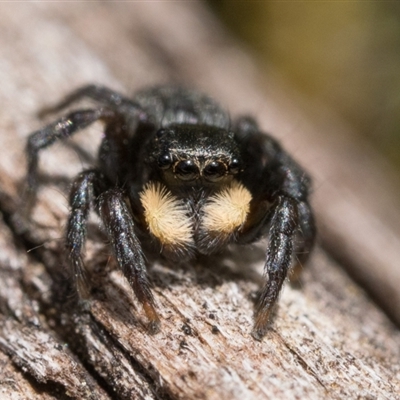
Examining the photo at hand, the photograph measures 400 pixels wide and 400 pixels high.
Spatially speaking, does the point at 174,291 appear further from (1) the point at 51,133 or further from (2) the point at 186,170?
(1) the point at 51,133

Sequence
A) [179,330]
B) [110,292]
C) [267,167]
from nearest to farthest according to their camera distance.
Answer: [179,330], [110,292], [267,167]

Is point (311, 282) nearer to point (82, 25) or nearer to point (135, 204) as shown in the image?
point (135, 204)

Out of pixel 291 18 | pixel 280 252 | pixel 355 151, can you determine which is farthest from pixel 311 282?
pixel 291 18

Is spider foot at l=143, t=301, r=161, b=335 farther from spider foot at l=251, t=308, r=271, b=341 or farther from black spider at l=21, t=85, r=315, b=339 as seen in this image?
spider foot at l=251, t=308, r=271, b=341

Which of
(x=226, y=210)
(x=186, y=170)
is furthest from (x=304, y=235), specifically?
(x=186, y=170)

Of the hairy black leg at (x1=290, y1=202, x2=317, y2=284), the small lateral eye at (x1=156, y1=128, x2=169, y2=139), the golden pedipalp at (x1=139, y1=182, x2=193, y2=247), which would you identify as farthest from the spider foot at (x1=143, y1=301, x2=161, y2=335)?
the small lateral eye at (x1=156, y1=128, x2=169, y2=139)
